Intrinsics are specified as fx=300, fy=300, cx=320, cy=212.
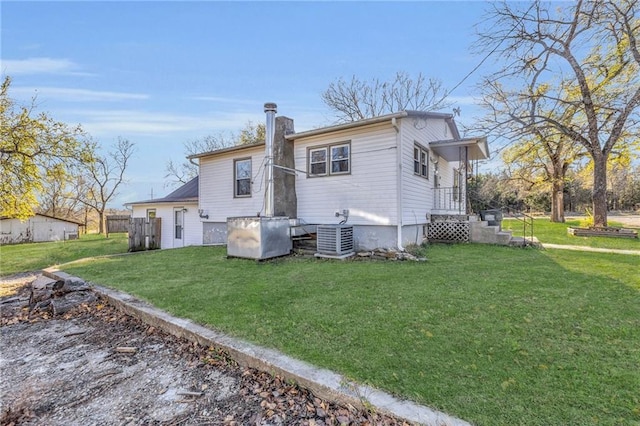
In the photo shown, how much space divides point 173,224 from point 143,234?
2387 millimetres

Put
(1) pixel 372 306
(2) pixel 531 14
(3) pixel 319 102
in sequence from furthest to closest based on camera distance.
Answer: (3) pixel 319 102, (2) pixel 531 14, (1) pixel 372 306

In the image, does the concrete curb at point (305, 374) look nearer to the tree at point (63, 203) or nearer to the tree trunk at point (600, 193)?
the tree trunk at point (600, 193)

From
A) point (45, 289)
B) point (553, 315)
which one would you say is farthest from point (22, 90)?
A: point (553, 315)

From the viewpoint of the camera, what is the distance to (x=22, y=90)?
9359 mm

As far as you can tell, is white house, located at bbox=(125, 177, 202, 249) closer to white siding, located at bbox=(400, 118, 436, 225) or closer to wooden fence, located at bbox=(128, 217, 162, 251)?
wooden fence, located at bbox=(128, 217, 162, 251)

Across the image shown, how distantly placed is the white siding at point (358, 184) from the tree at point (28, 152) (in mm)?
7614

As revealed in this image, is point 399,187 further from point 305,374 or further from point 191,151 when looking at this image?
point 191,151

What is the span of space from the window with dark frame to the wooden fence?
479 centimetres

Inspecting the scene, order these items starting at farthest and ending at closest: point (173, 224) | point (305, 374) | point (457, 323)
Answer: point (173, 224) < point (457, 323) < point (305, 374)

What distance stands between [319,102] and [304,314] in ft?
71.1

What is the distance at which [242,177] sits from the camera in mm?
11234

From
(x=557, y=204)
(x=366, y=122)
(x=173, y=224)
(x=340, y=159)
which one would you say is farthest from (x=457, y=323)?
(x=557, y=204)

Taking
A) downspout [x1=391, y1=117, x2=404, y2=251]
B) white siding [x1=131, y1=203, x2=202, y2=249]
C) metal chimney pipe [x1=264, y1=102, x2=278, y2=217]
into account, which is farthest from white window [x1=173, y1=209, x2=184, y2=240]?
downspout [x1=391, y1=117, x2=404, y2=251]

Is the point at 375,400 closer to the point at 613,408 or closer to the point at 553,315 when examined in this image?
the point at 613,408
